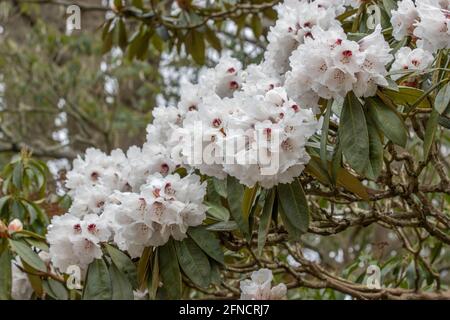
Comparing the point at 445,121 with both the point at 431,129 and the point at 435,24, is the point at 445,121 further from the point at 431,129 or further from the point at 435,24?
the point at 435,24

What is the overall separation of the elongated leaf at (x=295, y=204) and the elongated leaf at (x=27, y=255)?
694 mm

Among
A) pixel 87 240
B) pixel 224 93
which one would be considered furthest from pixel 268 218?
pixel 224 93

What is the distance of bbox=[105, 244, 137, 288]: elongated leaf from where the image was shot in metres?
1.65

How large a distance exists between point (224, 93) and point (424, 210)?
614 mm

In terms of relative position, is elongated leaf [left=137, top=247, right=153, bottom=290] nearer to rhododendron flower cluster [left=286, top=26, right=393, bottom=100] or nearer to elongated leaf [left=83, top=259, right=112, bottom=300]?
elongated leaf [left=83, top=259, right=112, bottom=300]

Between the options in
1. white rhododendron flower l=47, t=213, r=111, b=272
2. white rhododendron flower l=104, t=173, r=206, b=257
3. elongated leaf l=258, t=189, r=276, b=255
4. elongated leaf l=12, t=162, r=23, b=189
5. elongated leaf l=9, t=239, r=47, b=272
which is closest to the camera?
elongated leaf l=258, t=189, r=276, b=255

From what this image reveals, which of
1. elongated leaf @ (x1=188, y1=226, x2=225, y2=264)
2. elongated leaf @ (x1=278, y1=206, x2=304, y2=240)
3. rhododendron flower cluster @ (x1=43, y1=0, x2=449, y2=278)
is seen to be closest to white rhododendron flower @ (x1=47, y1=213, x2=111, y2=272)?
rhododendron flower cluster @ (x1=43, y1=0, x2=449, y2=278)

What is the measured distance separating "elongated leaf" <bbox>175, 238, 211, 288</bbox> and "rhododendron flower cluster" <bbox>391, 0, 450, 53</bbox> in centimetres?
66

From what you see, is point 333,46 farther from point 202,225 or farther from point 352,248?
point 352,248

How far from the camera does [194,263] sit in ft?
5.16

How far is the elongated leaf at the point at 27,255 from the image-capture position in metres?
1.75

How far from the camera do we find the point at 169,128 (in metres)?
1.90

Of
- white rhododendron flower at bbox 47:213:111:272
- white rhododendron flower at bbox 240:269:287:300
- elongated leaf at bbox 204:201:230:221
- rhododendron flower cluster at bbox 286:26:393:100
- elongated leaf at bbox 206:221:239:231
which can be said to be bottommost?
white rhododendron flower at bbox 240:269:287:300

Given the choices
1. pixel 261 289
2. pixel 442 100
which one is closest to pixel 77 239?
pixel 261 289
